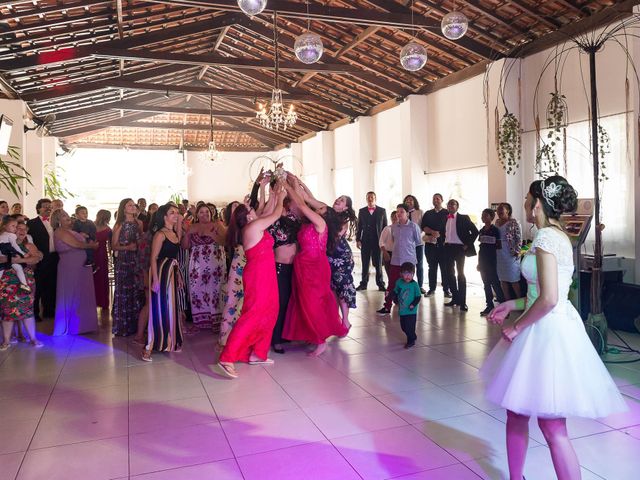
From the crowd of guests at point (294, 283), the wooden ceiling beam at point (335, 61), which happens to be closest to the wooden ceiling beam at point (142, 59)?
the wooden ceiling beam at point (335, 61)

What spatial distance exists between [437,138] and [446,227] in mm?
3629

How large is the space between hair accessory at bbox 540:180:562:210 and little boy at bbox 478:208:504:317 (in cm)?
412

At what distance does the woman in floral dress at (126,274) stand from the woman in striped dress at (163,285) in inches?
39.1

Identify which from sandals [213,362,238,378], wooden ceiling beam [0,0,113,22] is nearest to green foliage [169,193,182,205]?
wooden ceiling beam [0,0,113,22]

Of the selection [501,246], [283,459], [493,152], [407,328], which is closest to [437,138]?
[493,152]

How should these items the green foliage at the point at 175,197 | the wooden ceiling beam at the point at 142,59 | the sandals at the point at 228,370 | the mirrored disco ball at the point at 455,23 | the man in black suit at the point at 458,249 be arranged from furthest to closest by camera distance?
the green foliage at the point at 175,197 → the wooden ceiling beam at the point at 142,59 → the man in black suit at the point at 458,249 → the mirrored disco ball at the point at 455,23 → the sandals at the point at 228,370

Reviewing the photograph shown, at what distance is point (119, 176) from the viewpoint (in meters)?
17.7

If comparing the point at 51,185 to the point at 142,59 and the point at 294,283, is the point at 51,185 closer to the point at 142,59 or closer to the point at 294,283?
the point at 142,59


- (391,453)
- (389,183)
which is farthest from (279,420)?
(389,183)

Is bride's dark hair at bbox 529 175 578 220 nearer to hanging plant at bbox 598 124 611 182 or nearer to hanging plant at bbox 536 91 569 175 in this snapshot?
hanging plant at bbox 536 91 569 175

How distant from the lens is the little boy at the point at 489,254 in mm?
6227

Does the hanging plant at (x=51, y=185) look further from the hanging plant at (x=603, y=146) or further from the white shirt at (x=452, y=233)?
the hanging plant at (x=603, y=146)

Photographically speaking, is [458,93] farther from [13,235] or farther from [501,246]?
[13,235]

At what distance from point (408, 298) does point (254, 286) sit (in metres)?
1.51
